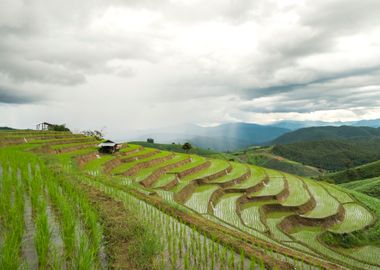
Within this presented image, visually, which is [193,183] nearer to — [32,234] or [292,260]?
[292,260]

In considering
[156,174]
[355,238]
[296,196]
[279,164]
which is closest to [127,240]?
[355,238]

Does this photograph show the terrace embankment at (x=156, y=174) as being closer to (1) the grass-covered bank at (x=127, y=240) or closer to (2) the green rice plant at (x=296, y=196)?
(1) the grass-covered bank at (x=127, y=240)

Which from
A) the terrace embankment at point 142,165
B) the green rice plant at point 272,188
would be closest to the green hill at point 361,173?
the green rice plant at point 272,188

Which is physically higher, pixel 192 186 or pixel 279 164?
pixel 192 186

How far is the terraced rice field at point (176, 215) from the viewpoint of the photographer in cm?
457

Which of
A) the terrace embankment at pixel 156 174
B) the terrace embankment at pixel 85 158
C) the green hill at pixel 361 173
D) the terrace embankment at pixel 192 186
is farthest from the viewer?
the green hill at pixel 361 173

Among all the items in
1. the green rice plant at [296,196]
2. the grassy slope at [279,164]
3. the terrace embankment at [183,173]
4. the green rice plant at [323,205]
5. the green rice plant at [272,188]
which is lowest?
the grassy slope at [279,164]

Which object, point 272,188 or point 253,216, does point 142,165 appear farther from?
point 272,188

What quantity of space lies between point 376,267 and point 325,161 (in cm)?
14606

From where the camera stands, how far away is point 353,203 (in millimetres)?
21047

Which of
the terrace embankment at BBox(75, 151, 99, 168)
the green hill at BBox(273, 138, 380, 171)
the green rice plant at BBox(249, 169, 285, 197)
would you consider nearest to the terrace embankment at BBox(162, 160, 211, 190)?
the green rice plant at BBox(249, 169, 285, 197)

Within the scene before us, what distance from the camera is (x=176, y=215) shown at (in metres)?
8.00

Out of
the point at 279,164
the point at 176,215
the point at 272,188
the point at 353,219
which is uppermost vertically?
the point at 176,215

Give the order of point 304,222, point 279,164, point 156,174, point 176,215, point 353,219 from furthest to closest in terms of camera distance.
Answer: point 279,164 < point 156,174 < point 353,219 < point 304,222 < point 176,215
